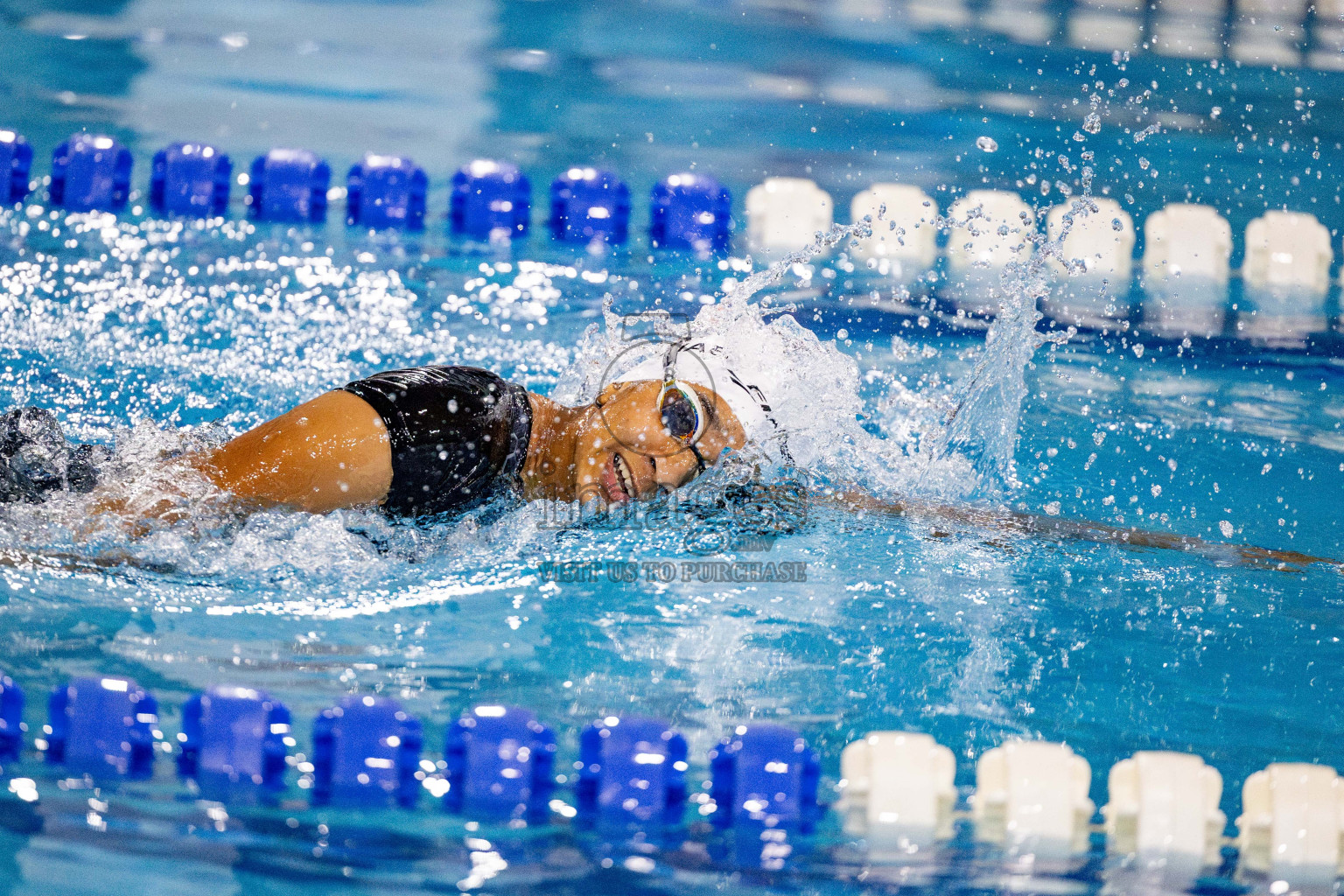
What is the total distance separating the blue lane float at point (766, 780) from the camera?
81.6 inches

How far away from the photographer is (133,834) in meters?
1.89

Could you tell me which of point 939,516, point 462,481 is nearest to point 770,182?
point 939,516

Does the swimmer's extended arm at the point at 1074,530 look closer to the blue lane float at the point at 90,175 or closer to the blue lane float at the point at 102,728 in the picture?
→ the blue lane float at the point at 102,728

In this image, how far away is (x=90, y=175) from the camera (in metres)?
4.45

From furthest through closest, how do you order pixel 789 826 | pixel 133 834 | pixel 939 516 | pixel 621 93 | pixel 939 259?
1. pixel 621 93
2. pixel 939 259
3. pixel 939 516
4. pixel 789 826
5. pixel 133 834

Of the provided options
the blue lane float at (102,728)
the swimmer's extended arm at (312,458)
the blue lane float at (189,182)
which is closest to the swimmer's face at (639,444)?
the swimmer's extended arm at (312,458)

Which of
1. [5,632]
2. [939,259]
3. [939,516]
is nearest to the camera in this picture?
[5,632]

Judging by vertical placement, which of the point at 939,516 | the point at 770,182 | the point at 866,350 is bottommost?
the point at 939,516

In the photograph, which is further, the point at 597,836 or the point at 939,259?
the point at 939,259

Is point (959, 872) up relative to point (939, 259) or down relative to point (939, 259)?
down

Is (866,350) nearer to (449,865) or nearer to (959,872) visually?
(959,872)

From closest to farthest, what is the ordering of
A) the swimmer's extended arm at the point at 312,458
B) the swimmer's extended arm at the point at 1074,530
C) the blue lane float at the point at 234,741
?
1. the blue lane float at the point at 234,741
2. the swimmer's extended arm at the point at 312,458
3. the swimmer's extended arm at the point at 1074,530

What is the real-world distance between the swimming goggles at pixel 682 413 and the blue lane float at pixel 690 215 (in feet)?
7.44

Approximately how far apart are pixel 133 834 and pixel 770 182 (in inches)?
143
